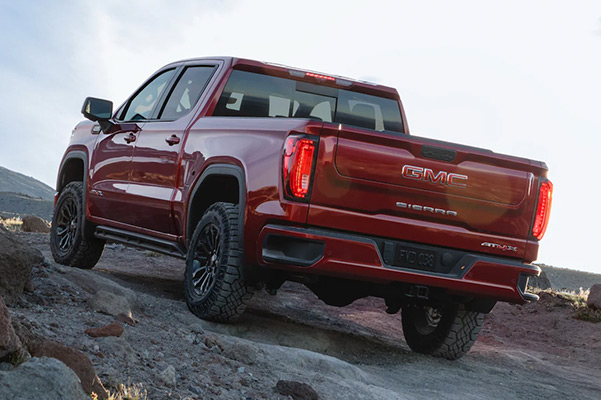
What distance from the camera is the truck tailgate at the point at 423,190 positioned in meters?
4.93

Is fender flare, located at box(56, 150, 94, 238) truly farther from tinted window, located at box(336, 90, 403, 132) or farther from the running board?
tinted window, located at box(336, 90, 403, 132)

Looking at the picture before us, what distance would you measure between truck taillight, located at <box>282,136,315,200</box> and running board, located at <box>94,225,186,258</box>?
5.57ft

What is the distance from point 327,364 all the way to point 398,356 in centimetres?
168

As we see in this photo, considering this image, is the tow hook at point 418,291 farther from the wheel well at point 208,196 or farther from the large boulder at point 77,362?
the large boulder at point 77,362

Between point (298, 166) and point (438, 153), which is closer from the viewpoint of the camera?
point (298, 166)

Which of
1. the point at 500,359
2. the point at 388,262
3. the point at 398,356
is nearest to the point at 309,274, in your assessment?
the point at 388,262

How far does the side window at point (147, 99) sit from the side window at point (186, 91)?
10.8 inches

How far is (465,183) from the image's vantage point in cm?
523

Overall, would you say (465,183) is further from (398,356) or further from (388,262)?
(398,356)

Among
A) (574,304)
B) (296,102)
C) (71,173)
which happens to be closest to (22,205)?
(71,173)

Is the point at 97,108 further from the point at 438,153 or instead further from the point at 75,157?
the point at 438,153

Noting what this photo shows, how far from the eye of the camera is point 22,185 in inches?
3711

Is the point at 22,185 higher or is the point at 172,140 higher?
the point at 22,185

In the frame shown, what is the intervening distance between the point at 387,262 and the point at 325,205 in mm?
588
